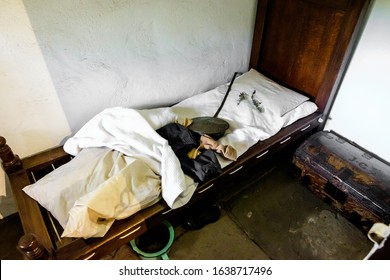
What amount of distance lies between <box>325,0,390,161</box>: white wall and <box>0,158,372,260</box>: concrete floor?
58cm

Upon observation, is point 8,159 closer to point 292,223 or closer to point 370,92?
point 292,223

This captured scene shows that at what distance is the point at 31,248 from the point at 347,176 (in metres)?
1.78

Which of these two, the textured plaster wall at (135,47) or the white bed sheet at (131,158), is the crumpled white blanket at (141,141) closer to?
the white bed sheet at (131,158)

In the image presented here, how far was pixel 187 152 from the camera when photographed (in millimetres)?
1533

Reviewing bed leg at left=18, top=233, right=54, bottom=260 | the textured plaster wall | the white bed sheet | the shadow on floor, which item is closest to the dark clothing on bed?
the white bed sheet

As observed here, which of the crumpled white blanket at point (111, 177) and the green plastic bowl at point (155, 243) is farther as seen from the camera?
the green plastic bowl at point (155, 243)

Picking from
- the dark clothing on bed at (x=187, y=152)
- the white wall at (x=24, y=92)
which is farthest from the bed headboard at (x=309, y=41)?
the white wall at (x=24, y=92)

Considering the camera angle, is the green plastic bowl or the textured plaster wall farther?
the green plastic bowl

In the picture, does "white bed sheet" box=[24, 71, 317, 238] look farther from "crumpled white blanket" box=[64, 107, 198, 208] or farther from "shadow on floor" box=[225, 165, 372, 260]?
"shadow on floor" box=[225, 165, 372, 260]

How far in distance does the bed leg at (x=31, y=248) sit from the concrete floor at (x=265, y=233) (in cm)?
53

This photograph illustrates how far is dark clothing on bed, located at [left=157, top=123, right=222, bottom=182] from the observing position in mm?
1454

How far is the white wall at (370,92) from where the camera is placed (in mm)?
1635

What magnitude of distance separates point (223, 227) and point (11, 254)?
132 centimetres

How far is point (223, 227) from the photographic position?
1802mm
